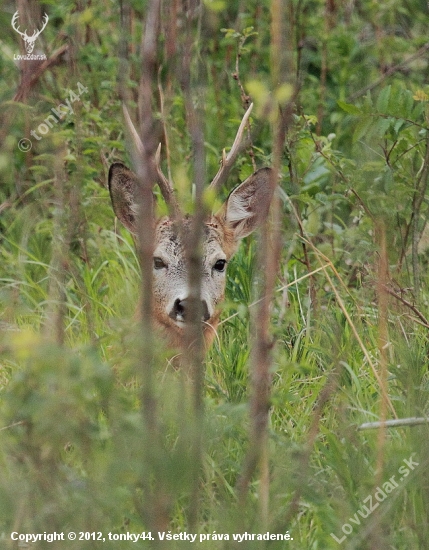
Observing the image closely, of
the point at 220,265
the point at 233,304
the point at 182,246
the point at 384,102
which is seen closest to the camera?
the point at 233,304

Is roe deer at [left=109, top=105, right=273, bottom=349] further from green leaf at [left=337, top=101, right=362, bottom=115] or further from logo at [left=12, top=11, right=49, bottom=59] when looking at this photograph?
logo at [left=12, top=11, right=49, bottom=59]

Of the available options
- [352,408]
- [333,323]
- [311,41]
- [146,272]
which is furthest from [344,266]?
[146,272]

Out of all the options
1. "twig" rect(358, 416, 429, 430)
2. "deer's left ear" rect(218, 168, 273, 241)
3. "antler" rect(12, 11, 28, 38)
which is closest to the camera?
"twig" rect(358, 416, 429, 430)

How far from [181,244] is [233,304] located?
1.59 m

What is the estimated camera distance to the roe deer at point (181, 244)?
14.3 feet

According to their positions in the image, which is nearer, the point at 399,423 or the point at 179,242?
the point at 399,423

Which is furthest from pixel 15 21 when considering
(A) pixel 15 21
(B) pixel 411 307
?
(B) pixel 411 307

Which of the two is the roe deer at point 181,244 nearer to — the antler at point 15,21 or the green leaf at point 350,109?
the green leaf at point 350,109

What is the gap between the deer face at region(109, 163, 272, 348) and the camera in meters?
4.38

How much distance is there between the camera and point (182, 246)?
4.22m

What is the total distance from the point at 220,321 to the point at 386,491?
2.03m

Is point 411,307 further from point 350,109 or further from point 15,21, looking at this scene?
point 15,21

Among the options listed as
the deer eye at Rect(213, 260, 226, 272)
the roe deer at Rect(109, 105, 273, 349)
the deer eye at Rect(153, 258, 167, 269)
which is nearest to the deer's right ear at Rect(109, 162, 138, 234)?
the roe deer at Rect(109, 105, 273, 349)

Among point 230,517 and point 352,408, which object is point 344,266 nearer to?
point 352,408
